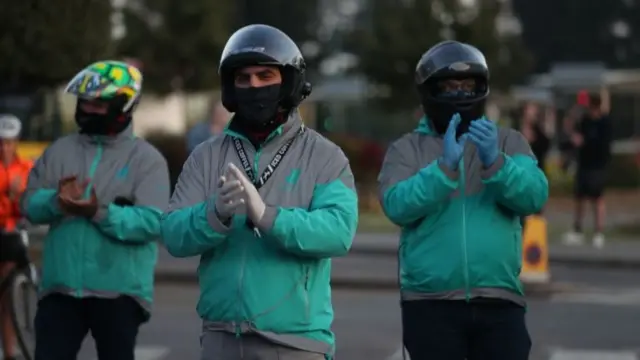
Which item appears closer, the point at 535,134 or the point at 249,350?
the point at 249,350

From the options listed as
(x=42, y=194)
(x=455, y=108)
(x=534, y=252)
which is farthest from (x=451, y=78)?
(x=534, y=252)

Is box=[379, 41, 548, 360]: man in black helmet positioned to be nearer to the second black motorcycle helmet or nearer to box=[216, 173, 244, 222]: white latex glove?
the second black motorcycle helmet

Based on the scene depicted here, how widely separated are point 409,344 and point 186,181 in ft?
4.32

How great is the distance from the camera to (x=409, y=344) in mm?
5398

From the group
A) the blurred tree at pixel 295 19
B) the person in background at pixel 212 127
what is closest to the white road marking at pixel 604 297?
the person in background at pixel 212 127

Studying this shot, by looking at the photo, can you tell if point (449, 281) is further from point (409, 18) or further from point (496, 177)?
point (409, 18)

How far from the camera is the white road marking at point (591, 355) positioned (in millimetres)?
9984

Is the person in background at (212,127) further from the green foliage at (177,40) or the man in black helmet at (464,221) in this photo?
the green foliage at (177,40)

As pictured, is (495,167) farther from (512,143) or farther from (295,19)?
(295,19)

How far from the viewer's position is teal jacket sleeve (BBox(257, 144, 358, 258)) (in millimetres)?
4254

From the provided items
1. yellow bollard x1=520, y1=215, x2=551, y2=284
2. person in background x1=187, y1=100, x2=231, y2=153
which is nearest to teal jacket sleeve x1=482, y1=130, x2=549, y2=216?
person in background x1=187, y1=100, x2=231, y2=153

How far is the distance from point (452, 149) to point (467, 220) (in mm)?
308

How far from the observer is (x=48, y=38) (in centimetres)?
1677

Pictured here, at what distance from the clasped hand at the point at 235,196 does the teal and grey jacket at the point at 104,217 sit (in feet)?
6.00
